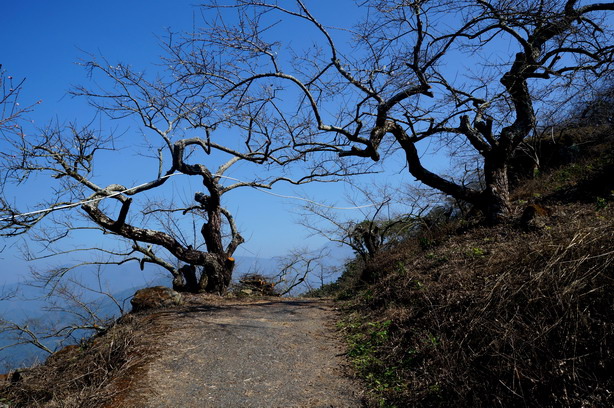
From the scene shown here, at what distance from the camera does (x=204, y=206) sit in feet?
35.8

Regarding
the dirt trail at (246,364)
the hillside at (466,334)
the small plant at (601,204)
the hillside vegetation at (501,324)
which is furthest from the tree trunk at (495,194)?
the dirt trail at (246,364)

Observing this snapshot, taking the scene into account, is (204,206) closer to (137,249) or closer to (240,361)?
(137,249)

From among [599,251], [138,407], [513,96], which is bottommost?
[138,407]

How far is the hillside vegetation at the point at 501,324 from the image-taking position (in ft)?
10.1

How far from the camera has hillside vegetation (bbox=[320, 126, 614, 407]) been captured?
10.1ft

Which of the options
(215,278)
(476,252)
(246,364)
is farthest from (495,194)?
Result: (215,278)

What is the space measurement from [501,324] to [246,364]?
9.61ft

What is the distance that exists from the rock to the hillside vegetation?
3.43m

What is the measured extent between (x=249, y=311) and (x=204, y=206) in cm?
377

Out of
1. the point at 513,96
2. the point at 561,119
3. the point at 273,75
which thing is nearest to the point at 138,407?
the point at 273,75

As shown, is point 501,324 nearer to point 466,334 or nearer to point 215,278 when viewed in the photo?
point 466,334

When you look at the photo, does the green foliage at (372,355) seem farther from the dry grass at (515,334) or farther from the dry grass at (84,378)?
the dry grass at (84,378)

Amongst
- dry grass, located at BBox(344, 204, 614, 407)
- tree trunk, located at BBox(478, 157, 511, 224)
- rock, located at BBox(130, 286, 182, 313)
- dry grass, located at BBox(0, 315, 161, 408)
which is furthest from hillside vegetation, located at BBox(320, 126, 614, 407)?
rock, located at BBox(130, 286, 182, 313)

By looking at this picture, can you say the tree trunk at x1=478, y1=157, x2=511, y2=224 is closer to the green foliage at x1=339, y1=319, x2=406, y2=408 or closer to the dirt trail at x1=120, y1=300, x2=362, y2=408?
the green foliage at x1=339, y1=319, x2=406, y2=408
